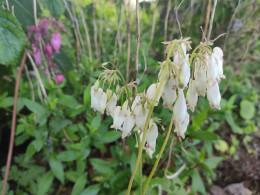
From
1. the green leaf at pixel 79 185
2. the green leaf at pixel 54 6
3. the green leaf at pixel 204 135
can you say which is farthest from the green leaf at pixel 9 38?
the green leaf at pixel 204 135

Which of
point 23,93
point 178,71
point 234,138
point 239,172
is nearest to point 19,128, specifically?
point 23,93

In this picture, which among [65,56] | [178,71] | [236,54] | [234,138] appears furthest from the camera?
[236,54]

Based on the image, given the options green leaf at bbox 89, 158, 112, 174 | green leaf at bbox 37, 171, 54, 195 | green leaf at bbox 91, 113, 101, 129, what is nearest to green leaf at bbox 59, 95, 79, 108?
green leaf at bbox 91, 113, 101, 129

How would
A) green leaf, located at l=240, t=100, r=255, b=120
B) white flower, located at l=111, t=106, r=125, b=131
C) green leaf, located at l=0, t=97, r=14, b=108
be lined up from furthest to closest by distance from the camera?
green leaf, located at l=240, t=100, r=255, b=120, green leaf, located at l=0, t=97, r=14, b=108, white flower, located at l=111, t=106, r=125, b=131

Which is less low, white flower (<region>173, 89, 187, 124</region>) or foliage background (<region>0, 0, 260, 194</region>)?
white flower (<region>173, 89, 187, 124</region>)

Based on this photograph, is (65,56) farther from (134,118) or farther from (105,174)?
(134,118)

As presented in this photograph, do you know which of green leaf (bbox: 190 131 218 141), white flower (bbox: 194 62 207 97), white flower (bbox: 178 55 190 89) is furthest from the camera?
green leaf (bbox: 190 131 218 141)

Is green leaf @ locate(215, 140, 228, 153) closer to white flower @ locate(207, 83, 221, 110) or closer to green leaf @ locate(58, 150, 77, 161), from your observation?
green leaf @ locate(58, 150, 77, 161)
